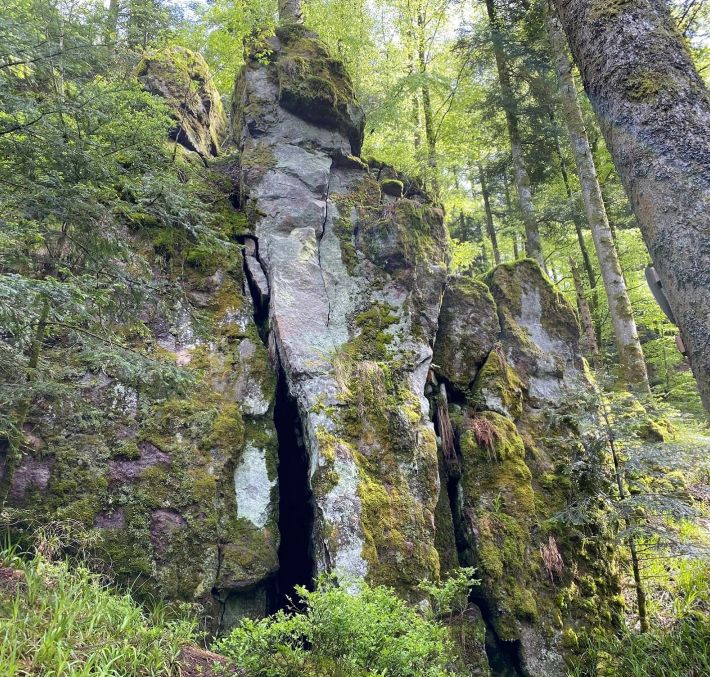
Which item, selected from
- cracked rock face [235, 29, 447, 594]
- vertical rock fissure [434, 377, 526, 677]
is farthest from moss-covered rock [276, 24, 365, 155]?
vertical rock fissure [434, 377, 526, 677]

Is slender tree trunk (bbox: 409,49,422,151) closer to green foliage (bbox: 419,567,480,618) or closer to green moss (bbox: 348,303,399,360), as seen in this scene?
green moss (bbox: 348,303,399,360)

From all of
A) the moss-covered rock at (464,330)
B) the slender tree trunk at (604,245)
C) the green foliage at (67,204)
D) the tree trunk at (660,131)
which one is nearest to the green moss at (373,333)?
the moss-covered rock at (464,330)

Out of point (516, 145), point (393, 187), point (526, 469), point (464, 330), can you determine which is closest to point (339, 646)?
point (526, 469)

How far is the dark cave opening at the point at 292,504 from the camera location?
6.05m

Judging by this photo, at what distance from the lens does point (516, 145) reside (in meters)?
12.3

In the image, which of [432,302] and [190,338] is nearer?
[190,338]

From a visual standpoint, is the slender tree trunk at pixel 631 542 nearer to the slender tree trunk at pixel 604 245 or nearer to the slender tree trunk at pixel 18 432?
the slender tree trunk at pixel 604 245

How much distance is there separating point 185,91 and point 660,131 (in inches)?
393

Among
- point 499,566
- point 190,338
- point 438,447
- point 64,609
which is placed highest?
point 190,338

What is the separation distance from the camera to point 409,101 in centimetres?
1441

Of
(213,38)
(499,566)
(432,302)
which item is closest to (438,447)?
(499,566)

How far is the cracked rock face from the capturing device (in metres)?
5.73

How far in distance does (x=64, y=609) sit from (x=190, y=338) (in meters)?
3.69

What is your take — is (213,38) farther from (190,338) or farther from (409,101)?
(190,338)
